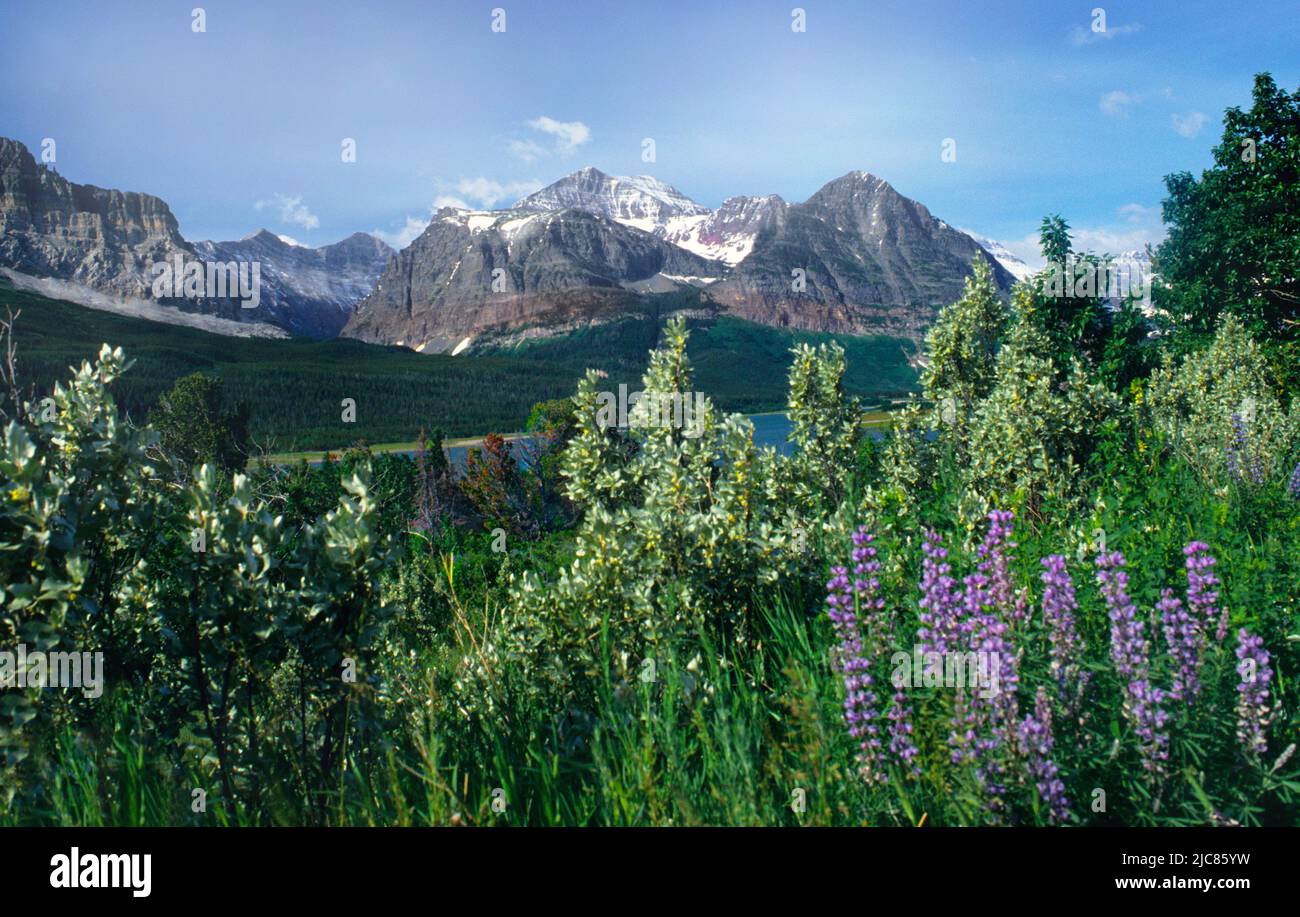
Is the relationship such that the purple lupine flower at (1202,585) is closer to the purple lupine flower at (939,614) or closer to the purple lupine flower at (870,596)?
the purple lupine flower at (939,614)

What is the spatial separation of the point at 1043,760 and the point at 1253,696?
106 centimetres

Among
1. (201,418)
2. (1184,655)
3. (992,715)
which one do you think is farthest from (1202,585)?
(201,418)

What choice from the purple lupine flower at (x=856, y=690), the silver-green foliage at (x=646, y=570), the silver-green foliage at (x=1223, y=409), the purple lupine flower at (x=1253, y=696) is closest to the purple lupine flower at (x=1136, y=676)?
the purple lupine flower at (x=1253, y=696)

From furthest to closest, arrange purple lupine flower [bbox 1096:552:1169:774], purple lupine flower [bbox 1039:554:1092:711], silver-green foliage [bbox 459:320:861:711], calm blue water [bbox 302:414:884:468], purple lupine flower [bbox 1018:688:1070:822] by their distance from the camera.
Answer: calm blue water [bbox 302:414:884:468]
silver-green foliage [bbox 459:320:861:711]
purple lupine flower [bbox 1039:554:1092:711]
purple lupine flower [bbox 1096:552:1169:774]
purple lupine flower [bbox 1018:688:1070:822]

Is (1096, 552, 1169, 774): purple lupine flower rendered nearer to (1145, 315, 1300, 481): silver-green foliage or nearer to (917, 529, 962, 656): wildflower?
(917, 529, 962, 656): wildflower

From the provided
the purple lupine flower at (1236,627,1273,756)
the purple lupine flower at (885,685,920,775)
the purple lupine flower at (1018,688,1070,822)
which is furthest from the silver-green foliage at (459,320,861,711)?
the purple lupine flower at (1236,627,1273,756)

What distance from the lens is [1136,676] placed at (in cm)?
314

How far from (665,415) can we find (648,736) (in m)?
3.04

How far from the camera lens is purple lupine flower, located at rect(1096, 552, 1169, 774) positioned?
300cm

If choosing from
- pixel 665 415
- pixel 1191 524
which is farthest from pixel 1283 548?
pixel 665 415

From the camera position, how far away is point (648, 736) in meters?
2.85

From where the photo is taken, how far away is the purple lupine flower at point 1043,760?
9.30 feet

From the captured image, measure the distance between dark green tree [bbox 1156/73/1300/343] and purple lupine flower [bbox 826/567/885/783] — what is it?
25164mm

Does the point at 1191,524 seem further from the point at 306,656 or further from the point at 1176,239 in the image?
the point at 1176,239
